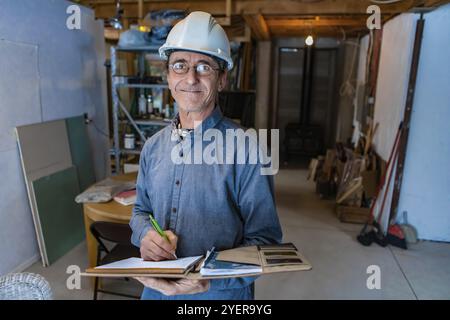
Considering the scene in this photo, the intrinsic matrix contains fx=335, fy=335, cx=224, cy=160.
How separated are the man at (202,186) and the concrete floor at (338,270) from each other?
5.40 feet

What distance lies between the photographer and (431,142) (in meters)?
3.46

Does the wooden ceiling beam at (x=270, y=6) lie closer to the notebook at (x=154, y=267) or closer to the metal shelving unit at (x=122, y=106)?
the metal shelving unit at (x=122, y=106)

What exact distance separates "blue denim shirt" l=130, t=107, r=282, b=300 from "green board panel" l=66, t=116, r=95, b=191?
2602 millimetres

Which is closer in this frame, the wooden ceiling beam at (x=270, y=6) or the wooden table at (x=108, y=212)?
the wooden table at (x=108, y=212)

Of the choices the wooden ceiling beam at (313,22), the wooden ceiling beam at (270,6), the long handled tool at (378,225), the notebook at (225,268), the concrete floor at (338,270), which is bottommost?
the concrete floor at (338,270)

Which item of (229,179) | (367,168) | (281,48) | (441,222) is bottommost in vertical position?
(441,222)

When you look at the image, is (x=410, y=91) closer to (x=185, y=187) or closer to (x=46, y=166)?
(x=185, y=187)

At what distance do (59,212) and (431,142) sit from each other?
12.4ft

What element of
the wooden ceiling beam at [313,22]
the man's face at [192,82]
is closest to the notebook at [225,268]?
the man's face at [192,82]

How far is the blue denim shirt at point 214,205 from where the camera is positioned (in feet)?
3.72

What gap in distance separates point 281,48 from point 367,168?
4190 mm

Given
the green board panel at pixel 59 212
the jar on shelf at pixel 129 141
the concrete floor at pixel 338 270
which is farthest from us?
the jar on shelf at pixel 129 141

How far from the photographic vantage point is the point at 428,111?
341cm
